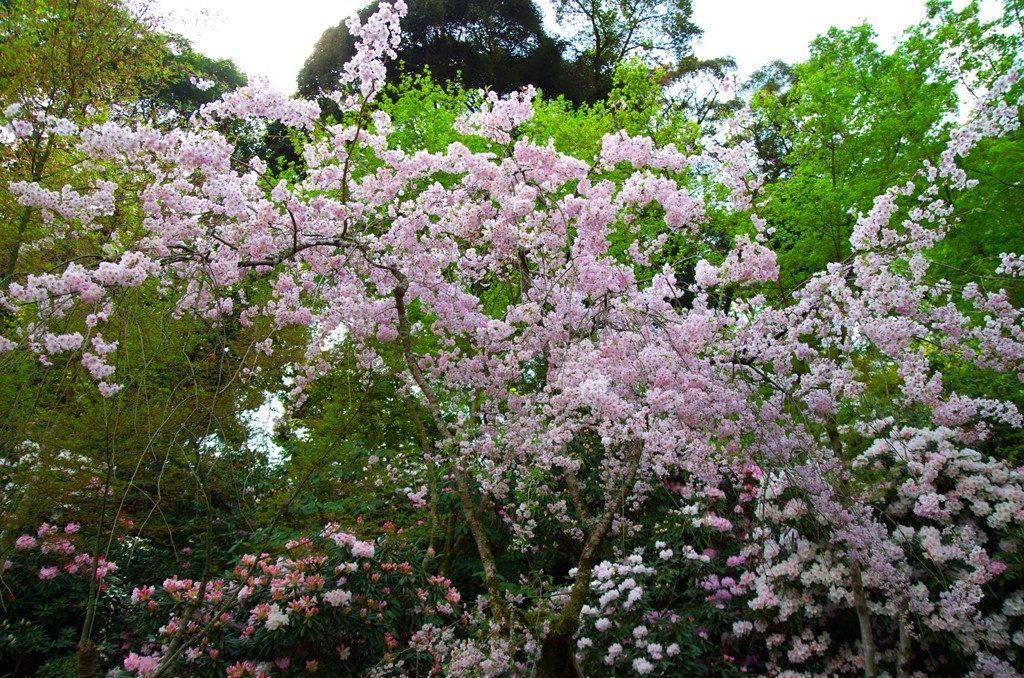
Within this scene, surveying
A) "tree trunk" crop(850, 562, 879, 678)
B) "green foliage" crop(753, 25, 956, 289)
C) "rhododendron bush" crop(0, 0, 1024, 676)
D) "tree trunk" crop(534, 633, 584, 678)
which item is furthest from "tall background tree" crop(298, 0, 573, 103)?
"tree trunk" crop(534, 633, 584, 678)

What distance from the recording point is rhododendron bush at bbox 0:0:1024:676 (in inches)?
146

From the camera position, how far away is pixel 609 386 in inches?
147

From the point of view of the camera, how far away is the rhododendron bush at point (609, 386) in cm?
371

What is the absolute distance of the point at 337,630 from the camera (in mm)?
4176

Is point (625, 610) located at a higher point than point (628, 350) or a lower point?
lower

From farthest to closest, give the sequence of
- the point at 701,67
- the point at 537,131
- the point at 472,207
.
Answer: the point at 701,67, the point at 537,131, the point at 472,207

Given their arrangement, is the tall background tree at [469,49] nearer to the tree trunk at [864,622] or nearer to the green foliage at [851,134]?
the green foliage at [851,134]

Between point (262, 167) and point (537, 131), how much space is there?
7.74m

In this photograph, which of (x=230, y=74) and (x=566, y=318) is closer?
(x=566, y=318)

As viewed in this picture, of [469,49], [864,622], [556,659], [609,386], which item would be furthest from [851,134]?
[469,49]

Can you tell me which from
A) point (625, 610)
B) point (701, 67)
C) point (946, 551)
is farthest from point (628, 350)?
point (701, 67)

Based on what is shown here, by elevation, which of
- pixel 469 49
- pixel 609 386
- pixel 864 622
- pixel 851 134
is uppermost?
pixel 469 49

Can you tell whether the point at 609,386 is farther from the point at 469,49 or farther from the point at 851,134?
the point at 469,49

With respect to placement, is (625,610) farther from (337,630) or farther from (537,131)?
(537,131)
